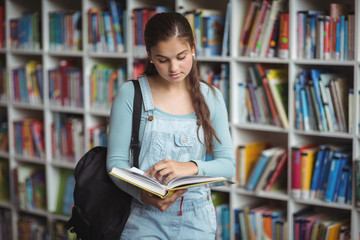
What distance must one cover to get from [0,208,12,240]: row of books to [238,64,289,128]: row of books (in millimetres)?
2095

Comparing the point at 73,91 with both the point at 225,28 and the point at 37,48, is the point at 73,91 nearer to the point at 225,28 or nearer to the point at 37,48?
the point at 37,48

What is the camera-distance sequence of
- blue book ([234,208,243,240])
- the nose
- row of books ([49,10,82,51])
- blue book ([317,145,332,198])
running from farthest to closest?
row of books ([49,10,82,51]) → blue book ([234,208,243,240]) → blue book ([317,145,332,198]) → the nose

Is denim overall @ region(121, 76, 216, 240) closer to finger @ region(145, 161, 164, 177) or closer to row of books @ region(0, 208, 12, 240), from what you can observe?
finger @ region(145, 161, 164, 177)

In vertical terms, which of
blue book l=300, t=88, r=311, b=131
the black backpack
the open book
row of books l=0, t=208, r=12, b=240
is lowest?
row of books l=0, t=208, r=12, b=240

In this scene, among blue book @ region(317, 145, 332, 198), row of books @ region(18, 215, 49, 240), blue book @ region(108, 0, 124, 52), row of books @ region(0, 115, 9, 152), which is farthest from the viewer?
row of books @ region(0, 115, 9, 152)

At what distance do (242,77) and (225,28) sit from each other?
0.96ft

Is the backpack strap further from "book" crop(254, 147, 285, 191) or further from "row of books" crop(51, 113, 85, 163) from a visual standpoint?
"row of books" crop(51, 113, 85, 163)

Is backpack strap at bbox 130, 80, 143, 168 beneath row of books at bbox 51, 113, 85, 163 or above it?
above

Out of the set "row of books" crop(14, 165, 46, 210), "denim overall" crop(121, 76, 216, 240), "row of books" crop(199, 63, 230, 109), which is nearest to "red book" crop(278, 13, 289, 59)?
"row of books" crop(199, 63, 230, 109)

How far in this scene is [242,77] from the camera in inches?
118

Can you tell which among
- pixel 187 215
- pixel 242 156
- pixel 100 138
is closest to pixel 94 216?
pixel 187 215

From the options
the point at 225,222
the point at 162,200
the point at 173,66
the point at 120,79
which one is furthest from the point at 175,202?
the point at 120,79

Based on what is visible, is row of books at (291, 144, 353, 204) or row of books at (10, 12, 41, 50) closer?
row of books at (291, 144, 353, 204)

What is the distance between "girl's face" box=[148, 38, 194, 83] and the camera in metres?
1.71
